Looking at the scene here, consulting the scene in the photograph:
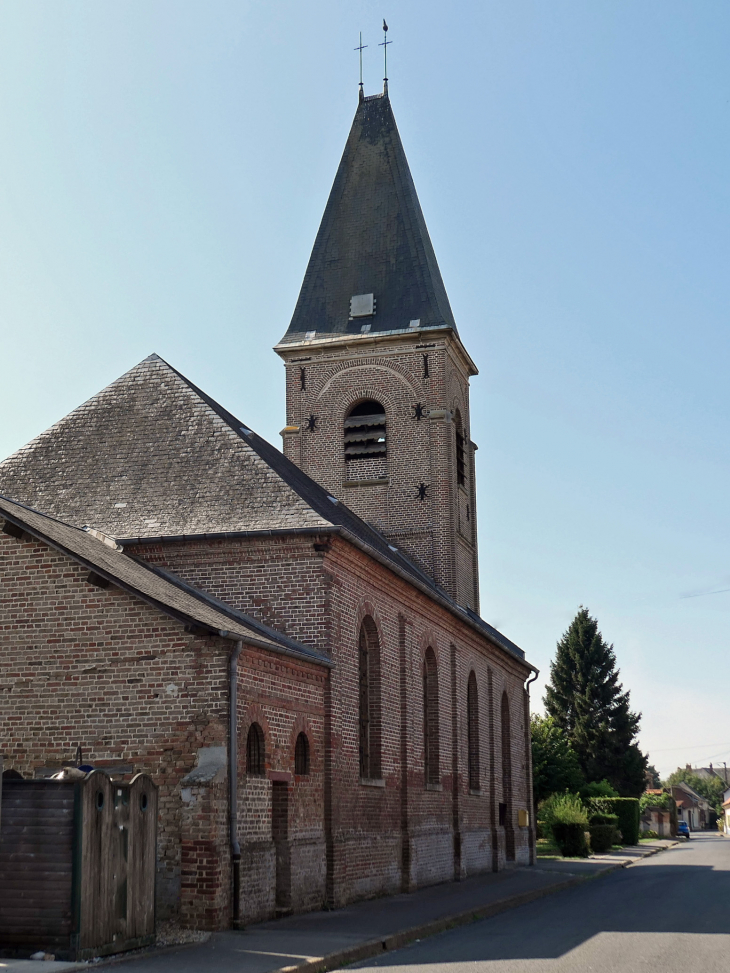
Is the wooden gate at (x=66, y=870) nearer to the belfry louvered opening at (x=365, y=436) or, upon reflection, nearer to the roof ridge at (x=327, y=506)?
the roof ridge at (x=327, y=506)

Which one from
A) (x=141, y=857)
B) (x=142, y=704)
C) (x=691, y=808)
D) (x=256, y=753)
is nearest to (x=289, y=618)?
(x=256, y=753)

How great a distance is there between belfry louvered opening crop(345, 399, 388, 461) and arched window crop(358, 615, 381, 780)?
11.2 m

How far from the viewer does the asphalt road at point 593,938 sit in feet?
36.4

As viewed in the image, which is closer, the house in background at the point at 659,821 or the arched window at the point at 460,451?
the arched window at the point at 460,451

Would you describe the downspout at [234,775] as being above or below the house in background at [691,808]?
above

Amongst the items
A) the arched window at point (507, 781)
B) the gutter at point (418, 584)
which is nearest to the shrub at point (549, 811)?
the arched window at point (507, 781)

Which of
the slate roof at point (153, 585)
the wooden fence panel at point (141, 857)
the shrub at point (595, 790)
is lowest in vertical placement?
the shrub at point (595, 790)

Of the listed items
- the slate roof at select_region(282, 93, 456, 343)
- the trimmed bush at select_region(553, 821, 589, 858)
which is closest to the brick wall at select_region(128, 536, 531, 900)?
the trimmed bush at select_region(553, 821, 589, 858)

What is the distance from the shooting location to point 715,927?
49.3 feet

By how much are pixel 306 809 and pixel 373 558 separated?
4599mm

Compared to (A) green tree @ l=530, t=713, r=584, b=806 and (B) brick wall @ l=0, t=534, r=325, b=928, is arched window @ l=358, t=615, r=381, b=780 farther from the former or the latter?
(A) green tree @ l=530, t=713, r=584, b=806

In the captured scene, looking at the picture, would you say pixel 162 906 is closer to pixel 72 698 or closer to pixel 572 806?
pixel 72 698

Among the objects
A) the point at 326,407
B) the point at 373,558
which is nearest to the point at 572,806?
the point at 326,407

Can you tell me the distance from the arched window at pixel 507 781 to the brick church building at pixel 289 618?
103 millimetres
